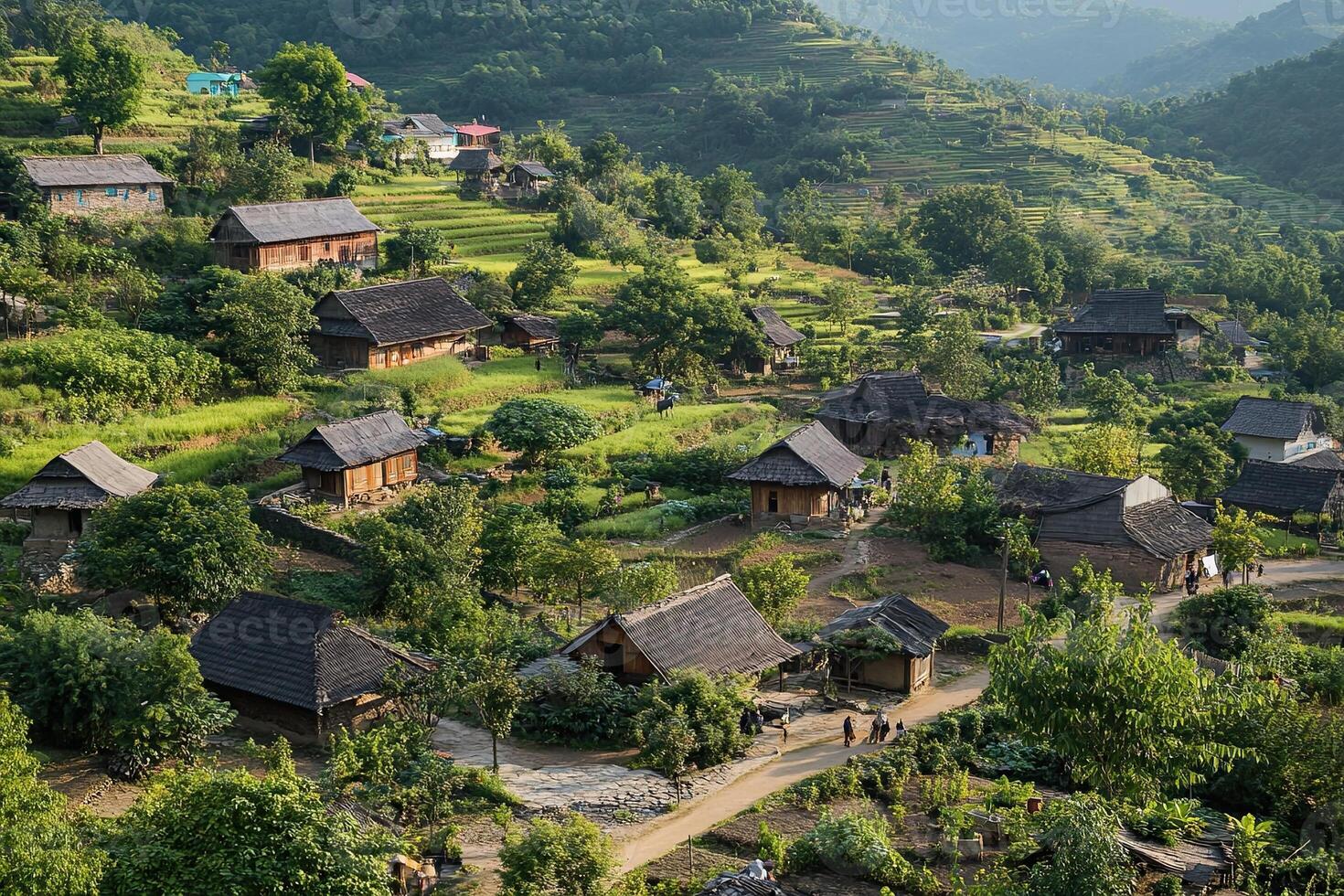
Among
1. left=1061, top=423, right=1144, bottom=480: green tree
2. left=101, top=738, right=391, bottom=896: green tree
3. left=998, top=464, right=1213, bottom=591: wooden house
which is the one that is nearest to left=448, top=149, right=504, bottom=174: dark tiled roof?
left=1061, top=423, right=1144, bottom=480: green tree

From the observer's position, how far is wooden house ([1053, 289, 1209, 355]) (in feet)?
189

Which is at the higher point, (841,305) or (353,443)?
(353,443)

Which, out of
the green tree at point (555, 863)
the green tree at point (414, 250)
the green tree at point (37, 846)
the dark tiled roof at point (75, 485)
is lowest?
the green tree at point (555, 863)

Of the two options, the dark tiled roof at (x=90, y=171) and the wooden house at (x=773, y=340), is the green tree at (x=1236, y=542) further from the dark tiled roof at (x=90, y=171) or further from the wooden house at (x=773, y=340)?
the dark tiled roof at (x=90, y=171)

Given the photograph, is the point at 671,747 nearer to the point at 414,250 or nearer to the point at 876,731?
the point at 876,731

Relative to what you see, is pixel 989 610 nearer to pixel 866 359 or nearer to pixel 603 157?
pixel 866 359

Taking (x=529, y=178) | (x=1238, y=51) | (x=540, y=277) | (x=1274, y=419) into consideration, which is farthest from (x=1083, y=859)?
(x=1238, y=51)

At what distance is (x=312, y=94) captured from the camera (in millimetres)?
57688

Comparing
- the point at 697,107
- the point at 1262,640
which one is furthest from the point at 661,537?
the point at 697,107

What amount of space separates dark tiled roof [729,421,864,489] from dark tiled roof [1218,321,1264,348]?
1066 inches

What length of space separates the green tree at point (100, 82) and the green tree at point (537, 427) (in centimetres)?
2186

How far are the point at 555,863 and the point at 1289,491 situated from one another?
93.9 ft

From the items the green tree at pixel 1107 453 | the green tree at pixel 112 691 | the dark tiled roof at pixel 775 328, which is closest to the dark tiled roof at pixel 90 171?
the dark tiled roof at pixel 775 328

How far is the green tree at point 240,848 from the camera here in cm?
1648
